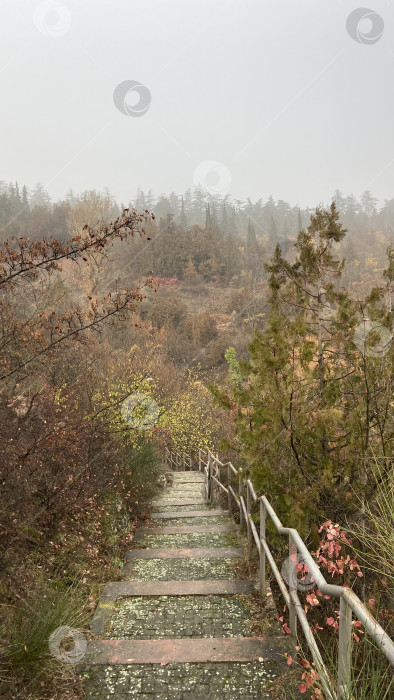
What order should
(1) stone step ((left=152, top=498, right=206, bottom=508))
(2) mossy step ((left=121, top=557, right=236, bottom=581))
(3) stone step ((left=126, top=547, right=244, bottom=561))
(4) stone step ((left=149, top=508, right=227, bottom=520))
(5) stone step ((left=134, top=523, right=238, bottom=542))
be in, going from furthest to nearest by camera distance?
1. (1) stone step ((left=152, top=498, right=206, bottom=508))
2. (4) stone step ((left=149, top=508, right=227, bottom=520))
3. (5) stone step ((left=134, top=523, right=238, bottom=542))
4. (3) stone step ((left=126, top=547, right=244, bottom=561))
5. (2) mossy step ((left=121, top=557, right=236, bottom=581))

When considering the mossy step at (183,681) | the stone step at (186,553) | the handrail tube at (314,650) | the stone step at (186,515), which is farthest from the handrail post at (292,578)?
the stone step at (186,515)

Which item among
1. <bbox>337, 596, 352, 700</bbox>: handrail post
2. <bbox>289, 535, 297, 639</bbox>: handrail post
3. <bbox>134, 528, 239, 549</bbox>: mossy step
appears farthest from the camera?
<bbox>134, 528, 239, 549</bbox>: mossy step

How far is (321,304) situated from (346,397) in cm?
106

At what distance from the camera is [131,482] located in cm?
821

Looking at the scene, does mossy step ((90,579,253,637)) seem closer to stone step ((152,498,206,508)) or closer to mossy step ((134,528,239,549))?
mossy step ((134,528,239,549))

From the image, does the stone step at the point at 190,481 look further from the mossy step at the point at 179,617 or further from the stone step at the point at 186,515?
the mossy step at the point at 179,617

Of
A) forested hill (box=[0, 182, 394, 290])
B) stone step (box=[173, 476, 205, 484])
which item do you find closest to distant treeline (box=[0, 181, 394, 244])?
forested hill (box=[0, 182, 394, 290])

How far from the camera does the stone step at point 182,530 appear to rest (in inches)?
287

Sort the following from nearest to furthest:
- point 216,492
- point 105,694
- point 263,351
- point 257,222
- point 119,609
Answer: point 105,694 → point 119,609 → point 263,351 → point 216,492 → point 257,222

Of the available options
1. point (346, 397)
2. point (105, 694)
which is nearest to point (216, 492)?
point (346, 397)

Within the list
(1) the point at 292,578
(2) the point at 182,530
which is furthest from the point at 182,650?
(2) the point at 182,530

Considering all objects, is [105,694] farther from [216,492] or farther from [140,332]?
[140,332]

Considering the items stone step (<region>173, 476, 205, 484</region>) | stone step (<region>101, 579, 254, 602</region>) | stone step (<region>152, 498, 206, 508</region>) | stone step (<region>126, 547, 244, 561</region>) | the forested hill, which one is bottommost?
stone step (<region>173, 476, 205, 484</region>)

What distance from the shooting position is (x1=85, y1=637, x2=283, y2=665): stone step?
11.0 ft
